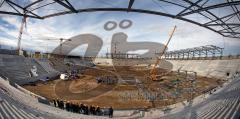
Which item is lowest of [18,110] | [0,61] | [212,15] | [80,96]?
[80,96]

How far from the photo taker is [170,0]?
59.6ft

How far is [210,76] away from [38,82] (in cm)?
3278

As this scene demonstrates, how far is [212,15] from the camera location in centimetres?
2222

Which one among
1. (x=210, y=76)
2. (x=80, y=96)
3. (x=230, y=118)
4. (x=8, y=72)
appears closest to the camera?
(x=230, y=118)

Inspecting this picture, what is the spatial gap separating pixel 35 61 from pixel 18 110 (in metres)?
34.0

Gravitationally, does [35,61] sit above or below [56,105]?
above

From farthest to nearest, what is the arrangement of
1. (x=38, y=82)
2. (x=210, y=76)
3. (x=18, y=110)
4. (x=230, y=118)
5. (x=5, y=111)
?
(x=210, y=76), (x=38, y=82), (x=18, y=110), (x=5, y=111), (x=230, y=118)

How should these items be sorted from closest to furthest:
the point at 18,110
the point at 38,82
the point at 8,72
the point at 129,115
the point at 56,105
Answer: the point at 18,110 → the point at 129,115 → the point at 56,105 → the point at 8,72 → the point at 38,82

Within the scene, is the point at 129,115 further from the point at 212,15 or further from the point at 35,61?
the point at 35,61

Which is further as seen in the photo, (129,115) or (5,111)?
(129,115)

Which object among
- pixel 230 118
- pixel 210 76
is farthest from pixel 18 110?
pixel 210 76

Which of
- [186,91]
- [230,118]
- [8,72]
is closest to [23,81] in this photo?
[8,72]

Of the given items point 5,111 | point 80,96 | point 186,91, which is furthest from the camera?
point 80,96

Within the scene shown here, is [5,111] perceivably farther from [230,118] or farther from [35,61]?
[35,61]
